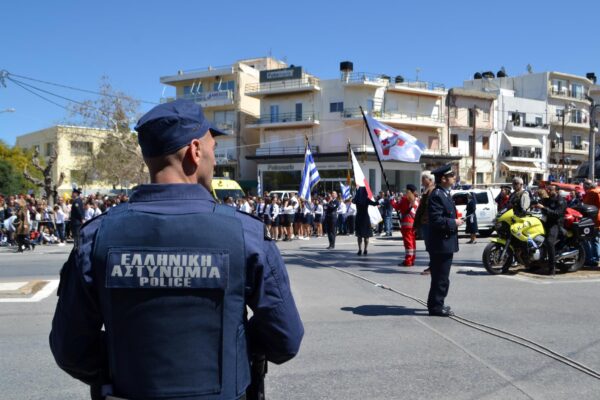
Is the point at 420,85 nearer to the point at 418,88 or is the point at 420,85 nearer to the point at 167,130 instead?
the point at 418,88

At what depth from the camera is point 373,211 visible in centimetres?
1562

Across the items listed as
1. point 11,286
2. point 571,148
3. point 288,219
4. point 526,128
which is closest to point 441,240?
point 11,286

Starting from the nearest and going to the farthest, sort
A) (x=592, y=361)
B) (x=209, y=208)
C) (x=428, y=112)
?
(x=209, y=208), (x=592, y=361), (x=428, y=112)

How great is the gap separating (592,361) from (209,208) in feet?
16.0

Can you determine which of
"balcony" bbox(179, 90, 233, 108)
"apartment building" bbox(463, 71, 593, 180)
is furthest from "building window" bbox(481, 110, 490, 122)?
"balcony" bbox(179, 90, 233, 108)

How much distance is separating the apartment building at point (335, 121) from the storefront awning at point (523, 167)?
9402mm

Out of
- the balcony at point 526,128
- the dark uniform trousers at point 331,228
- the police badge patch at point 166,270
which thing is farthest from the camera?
the balcony at point 526,128

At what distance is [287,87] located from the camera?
51531mm

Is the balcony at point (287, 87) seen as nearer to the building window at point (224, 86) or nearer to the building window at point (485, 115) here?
the building window at point (224, 86)

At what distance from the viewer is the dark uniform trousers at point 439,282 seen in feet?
24.5

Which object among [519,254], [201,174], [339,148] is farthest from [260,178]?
[201,174]

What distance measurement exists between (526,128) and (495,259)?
177 feet

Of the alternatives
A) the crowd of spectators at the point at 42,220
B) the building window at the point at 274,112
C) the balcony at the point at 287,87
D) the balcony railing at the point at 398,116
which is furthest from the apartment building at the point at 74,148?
the balcony railing at the point at 398,116

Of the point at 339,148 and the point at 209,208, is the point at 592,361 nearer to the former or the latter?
the point at 209,208
